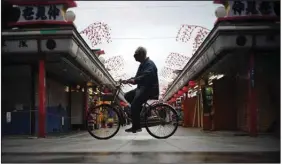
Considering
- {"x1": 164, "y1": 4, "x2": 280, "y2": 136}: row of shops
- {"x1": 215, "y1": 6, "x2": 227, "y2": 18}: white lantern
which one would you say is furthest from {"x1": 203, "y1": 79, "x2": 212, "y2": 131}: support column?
{"x1": 215, "y1": 6, "x2": 227, "y2": 18}: white lantern

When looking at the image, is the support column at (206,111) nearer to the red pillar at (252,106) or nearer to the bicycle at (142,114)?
the red pillar at (252,106)

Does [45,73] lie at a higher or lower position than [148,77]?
higher

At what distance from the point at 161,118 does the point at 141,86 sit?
0.59m

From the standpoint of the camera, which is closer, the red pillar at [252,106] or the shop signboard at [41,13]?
the red pillar at [252,106]

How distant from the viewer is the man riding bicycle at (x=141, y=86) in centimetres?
601

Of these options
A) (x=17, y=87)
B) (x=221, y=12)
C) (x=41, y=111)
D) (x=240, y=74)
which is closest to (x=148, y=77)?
(x=221, y=12)

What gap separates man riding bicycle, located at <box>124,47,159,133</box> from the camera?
6.01 meters

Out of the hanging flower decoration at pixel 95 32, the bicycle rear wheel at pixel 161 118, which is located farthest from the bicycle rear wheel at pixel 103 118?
the hanging flower decoration at pixel 95 32

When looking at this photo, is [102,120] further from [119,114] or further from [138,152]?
[138,152]

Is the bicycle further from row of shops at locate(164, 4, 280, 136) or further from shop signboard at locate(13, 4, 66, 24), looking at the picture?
shop signboard at locate(13, 4, 66, 24)

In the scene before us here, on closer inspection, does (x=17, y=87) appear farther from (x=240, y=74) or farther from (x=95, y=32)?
(x=240, y=74)

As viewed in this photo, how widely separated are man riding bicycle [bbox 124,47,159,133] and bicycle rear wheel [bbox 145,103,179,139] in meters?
0.18

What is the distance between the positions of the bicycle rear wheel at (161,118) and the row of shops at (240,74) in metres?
2.43

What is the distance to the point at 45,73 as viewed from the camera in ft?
36.9
